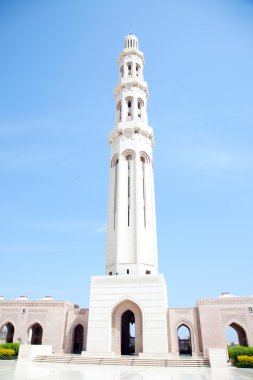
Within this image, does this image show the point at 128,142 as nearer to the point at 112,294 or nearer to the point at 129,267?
the point at 129,267

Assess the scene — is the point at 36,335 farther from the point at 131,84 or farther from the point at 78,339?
the point at 131,84

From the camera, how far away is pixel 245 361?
1752 cm

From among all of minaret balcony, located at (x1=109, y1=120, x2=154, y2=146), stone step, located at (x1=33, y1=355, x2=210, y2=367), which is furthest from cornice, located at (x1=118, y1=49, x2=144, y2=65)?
stone step, located at (x1=33, y1=355, x2=210, y2=367)

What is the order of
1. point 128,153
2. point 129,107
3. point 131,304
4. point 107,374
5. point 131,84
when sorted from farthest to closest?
1. point 131,84
2. point 129,107
3. point 128,153
4. point 131,304
5. point 107,374

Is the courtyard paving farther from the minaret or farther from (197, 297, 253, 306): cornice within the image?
the minaret

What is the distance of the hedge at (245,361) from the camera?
17422 mm

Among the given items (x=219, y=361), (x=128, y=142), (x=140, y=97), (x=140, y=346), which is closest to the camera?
(x=219, y=361)

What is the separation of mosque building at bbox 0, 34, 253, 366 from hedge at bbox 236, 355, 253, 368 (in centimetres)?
113

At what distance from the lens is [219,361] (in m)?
17.6

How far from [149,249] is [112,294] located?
Result: 17.2ft

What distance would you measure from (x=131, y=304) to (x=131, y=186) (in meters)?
10.3

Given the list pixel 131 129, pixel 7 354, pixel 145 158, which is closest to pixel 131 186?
pixel 145 158

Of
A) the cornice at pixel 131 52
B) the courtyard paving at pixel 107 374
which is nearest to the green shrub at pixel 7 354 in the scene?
the courtyard paving at pixel 107 374

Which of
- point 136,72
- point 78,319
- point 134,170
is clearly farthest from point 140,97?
point 78,319
